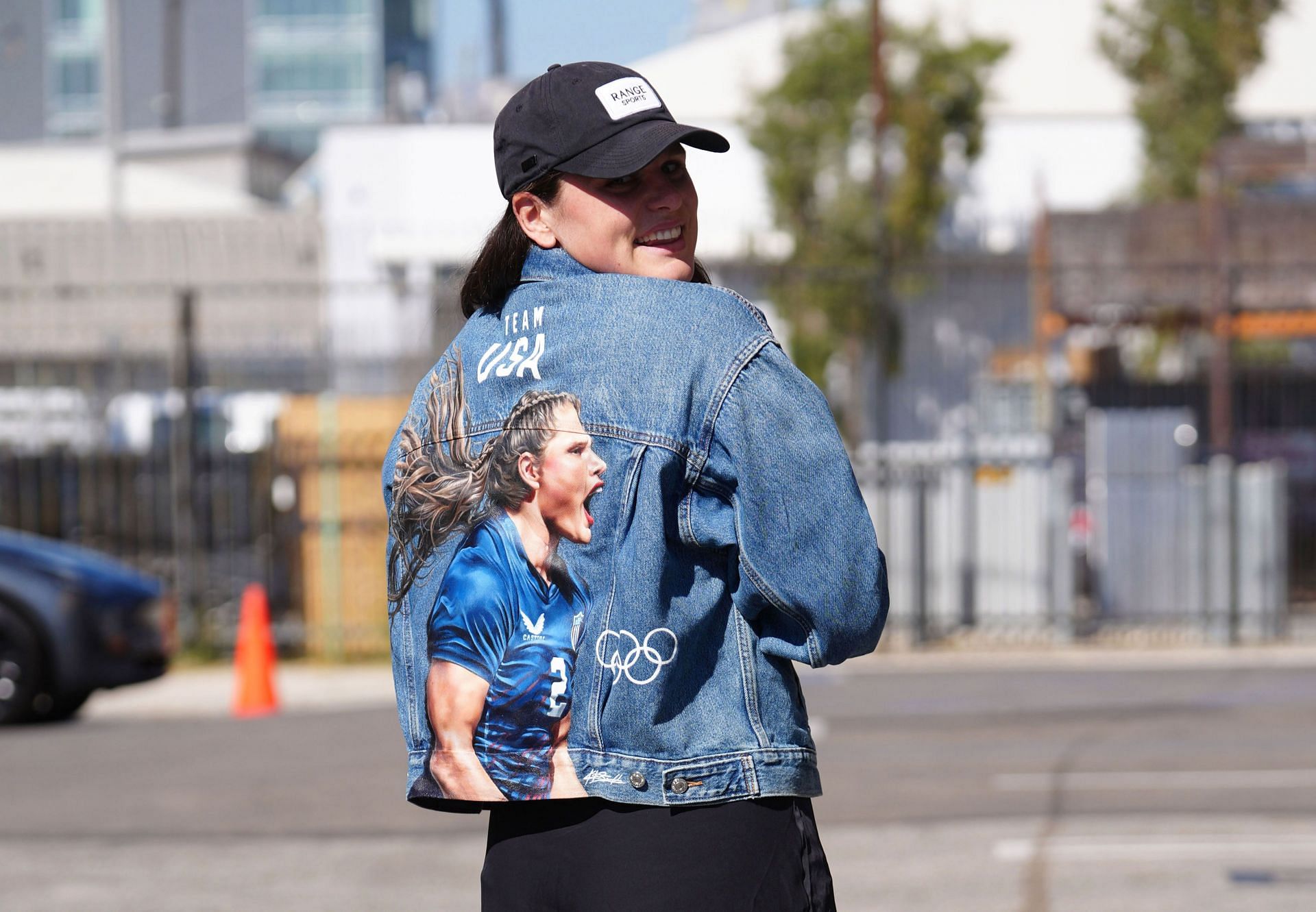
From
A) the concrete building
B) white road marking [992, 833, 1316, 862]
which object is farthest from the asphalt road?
the concrete building

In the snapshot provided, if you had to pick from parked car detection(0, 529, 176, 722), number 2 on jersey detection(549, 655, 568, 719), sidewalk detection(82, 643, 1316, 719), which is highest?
number 2 on jersey detection(549, 655, 568, 719)

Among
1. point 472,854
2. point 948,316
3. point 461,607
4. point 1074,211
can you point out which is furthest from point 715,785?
A: point 948,316

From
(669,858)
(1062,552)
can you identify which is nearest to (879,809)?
(669,858)

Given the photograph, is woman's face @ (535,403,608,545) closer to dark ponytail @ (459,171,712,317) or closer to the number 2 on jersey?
the number 2 on jersey

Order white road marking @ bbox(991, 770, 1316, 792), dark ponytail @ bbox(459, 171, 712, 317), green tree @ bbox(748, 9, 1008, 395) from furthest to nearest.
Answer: green tree @ bbox(748, 9, 1008, 395), white road marking @ bbox(991, 770, 1316, 792), dark ponytail @ bbox(459, 171, 712, 317)

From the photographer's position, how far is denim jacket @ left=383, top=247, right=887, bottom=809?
7.00 feet

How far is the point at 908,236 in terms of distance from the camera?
84.3ft

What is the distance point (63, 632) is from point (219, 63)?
86.3 metres

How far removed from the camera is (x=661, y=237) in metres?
2.31

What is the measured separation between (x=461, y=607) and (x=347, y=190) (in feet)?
89.3

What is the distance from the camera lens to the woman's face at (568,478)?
7.11ft

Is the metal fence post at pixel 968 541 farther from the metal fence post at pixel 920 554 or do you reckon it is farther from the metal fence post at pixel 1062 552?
the metal fence post at pixel 1062 552

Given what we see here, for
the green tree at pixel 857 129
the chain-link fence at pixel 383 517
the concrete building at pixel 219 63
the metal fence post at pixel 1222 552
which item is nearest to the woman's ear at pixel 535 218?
the chain-link fence at pixel 383 517

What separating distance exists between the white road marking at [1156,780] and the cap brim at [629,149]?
6.27 m
